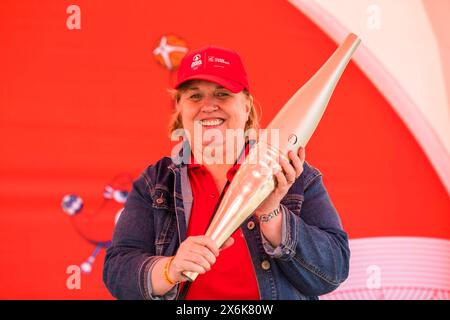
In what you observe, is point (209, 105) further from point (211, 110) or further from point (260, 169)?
point (260, 169)

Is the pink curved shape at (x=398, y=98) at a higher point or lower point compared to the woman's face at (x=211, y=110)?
higher

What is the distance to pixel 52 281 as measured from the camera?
1.42 meters

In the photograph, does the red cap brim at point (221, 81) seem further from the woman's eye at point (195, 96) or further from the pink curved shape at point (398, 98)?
the pink curved shape at point (398, 98)

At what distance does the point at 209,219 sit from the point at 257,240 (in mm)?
87

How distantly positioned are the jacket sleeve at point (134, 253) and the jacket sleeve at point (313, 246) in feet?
0.63

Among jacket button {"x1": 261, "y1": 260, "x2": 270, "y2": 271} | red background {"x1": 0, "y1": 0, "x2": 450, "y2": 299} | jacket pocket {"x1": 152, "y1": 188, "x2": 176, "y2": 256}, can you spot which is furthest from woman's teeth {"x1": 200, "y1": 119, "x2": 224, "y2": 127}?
red background {"x1": 0, "y1": 0, "x2": 450, "y2": 299}

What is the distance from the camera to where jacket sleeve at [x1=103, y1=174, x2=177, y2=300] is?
0.88m

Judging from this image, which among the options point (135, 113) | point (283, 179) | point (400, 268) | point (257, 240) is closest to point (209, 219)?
point (257, 240)

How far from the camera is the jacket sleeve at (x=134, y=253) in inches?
34.6

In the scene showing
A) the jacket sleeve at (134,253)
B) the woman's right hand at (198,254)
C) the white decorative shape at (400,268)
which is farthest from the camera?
the white decorative shape at (400,268)

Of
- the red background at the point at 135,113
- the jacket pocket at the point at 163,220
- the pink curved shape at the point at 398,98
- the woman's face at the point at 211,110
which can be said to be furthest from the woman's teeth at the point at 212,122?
the pink curved shape at the point at 398,98

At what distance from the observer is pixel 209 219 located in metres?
0.92
